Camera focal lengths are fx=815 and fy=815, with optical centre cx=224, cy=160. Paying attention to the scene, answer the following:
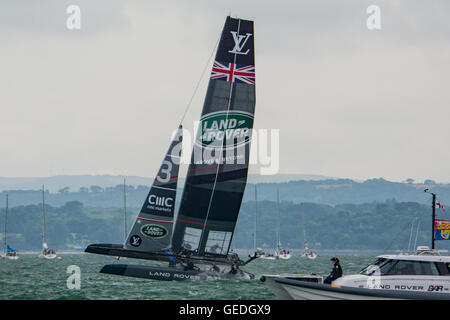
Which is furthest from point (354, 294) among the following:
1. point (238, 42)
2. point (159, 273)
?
point (238, 42)

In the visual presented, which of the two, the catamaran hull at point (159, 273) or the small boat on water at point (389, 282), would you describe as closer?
the small boat on water at point (389, 282)

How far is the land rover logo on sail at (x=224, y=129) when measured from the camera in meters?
39.8

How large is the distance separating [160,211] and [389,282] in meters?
17.3

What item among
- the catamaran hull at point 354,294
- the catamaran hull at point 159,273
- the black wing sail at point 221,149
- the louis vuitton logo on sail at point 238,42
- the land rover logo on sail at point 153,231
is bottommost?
the catamaran hull at point 159,273

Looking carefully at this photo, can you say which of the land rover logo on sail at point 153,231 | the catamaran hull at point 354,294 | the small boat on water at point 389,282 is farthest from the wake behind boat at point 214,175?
the catamaran hull at point 354,294

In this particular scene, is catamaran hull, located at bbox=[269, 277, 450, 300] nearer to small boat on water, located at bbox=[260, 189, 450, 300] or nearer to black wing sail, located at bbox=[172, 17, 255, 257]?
small boat on water, located at bbox=[260, 189, 450, 300]

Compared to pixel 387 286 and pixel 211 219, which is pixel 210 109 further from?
pixel 387 286

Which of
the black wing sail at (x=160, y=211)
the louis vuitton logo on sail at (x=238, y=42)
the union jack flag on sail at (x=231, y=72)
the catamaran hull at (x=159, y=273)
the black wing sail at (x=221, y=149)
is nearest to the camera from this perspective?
the catamaran hull at (x=159, y=273)

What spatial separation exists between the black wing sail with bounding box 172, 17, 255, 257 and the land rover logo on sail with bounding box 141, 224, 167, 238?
0.66 m

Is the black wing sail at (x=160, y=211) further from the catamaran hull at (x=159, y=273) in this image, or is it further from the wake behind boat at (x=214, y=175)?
the catamaran hull at (x=159, y=273)

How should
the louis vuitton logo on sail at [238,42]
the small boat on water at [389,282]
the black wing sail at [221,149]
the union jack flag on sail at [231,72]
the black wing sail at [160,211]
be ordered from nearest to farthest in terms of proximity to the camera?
1. the small boat on water at [389,282]
2. the black wing sail at [221,149]
3. the black wing sail at [160,211]
4. the union jack flag on sail at [231,72]
5. the louis vuitton logo on sail at [238,42]
